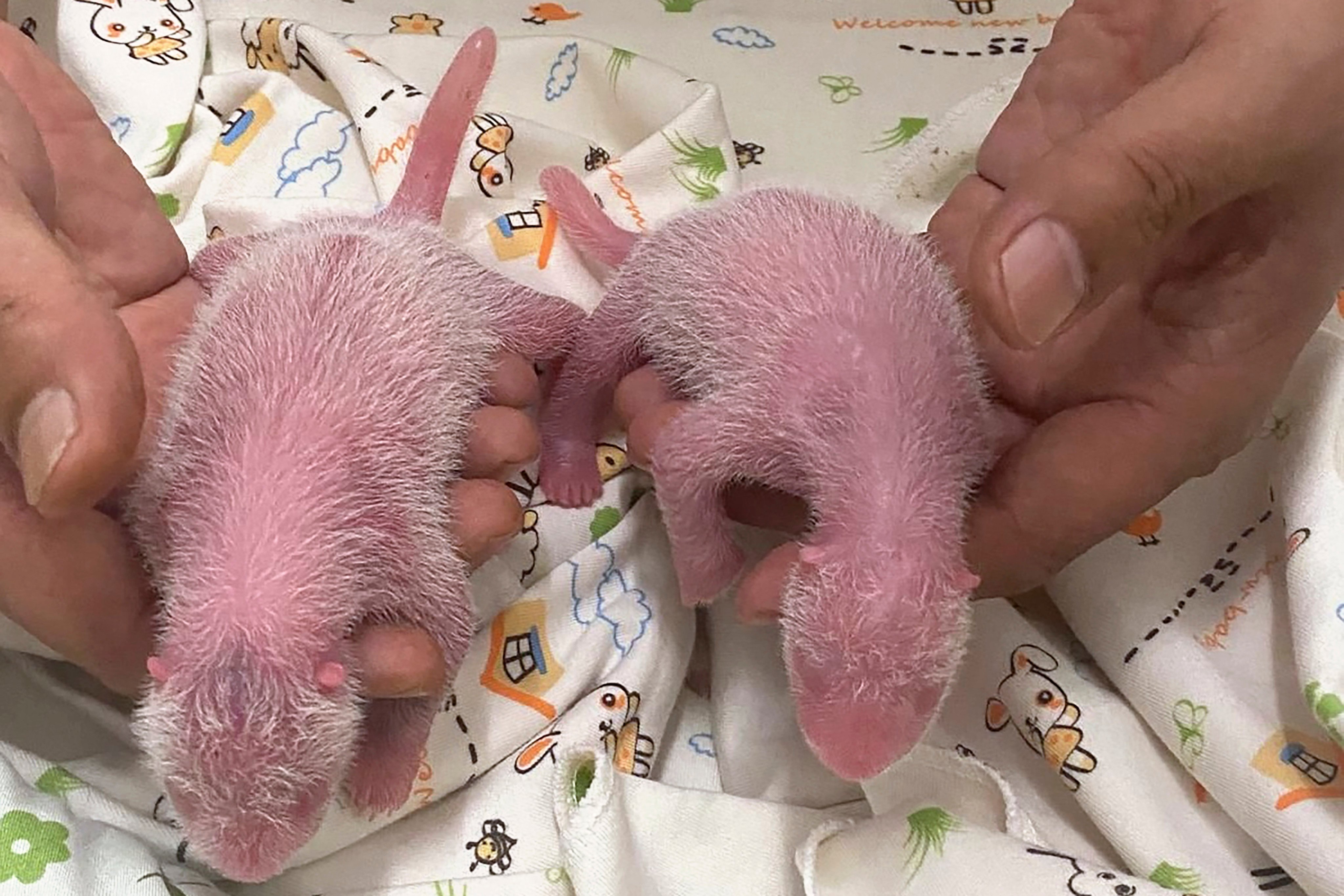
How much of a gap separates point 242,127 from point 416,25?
22 centimetres

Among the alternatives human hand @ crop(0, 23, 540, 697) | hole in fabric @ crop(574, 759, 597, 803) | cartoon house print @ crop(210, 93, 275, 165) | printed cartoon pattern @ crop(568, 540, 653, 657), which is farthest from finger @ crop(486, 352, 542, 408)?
cartoon house print @ crop(210, 93, 275, 165)

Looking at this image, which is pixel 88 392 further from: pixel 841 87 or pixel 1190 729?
pixel 841 87

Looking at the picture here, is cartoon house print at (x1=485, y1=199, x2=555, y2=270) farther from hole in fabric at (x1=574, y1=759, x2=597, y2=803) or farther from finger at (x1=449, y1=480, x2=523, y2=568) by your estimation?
hole in fabric at (x1=574, y1=759, x2=597, y2=803)

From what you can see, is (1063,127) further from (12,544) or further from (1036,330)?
(12,544)

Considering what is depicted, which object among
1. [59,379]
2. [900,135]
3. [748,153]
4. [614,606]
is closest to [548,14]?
[748,153]

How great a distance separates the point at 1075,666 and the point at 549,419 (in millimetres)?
418

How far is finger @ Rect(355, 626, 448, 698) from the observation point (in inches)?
30.9

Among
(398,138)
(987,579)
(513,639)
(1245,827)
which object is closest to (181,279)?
(398,138)

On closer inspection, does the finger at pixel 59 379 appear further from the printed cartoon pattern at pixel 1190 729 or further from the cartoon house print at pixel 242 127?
the printed cartoon pattern at pixel 1190 729

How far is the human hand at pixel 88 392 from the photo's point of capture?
610mm

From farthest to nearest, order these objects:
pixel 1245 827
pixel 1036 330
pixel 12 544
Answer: pixel 1245 827 < pixel 12 544 < pixel 1036 330

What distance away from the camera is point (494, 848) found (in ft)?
3.04

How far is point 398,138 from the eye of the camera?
1125 mm

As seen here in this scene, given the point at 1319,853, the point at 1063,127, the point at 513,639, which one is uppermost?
the point at 1063,127
